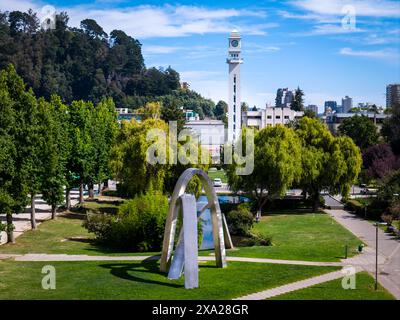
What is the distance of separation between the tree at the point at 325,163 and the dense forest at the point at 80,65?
321 ft

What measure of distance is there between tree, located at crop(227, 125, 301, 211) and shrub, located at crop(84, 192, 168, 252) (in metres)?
14.2

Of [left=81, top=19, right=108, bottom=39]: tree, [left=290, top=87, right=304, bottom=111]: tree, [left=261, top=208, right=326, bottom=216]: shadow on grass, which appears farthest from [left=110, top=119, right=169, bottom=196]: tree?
[left=81, top=19, right=108, bottom=39]: tree

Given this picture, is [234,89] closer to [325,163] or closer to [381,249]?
[325,163]

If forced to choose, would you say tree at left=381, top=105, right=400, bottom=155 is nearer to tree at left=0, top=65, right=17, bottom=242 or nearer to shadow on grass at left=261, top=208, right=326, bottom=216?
shadow on grass at left=261, top=208, right=326, bottom=216

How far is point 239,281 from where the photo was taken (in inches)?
1025

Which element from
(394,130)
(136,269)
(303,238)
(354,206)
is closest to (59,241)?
(136,269)

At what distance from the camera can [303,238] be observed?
3959 centimetres

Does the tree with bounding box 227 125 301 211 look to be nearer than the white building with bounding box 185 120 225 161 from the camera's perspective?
Yes

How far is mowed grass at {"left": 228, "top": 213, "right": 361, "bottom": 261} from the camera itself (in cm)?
3322

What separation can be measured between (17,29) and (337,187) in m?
124

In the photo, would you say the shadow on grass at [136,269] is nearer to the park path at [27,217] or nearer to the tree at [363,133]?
the park path at [27,217]
